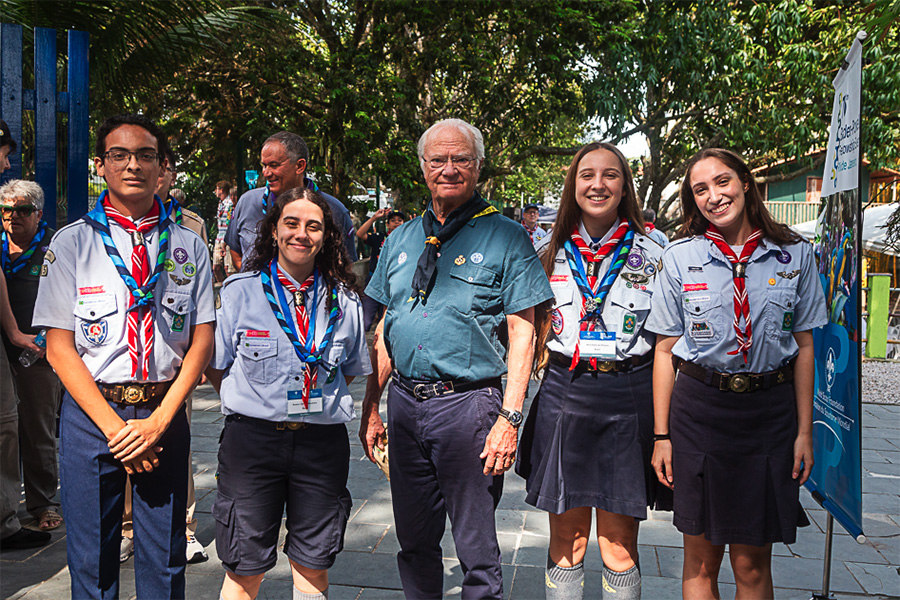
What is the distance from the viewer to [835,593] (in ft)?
12.2

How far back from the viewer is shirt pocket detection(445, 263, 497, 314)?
114 inches

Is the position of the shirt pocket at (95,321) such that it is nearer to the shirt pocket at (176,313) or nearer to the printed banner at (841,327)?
the shirt pocket at (176,313)

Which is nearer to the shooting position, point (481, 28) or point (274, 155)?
point (274, 155)

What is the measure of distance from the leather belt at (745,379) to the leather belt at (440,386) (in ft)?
2.66

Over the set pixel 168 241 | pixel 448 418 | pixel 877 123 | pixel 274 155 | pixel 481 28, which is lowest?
pixel 448 418

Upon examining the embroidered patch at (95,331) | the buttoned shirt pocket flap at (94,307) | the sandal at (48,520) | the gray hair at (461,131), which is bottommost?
the sandal at (48,520)

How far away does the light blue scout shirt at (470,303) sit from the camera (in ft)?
9.38

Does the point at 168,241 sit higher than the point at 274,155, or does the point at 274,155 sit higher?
the point at 274,155

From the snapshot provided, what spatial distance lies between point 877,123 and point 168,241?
527 inches

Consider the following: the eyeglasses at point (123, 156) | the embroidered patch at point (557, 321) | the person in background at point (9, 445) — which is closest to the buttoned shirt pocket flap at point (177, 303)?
the eyeglasses at point (123, 156)

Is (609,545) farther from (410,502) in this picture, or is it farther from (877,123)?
(877,123)

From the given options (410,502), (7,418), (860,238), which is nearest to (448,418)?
(410,502)

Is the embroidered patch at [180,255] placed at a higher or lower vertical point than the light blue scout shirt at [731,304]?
higher

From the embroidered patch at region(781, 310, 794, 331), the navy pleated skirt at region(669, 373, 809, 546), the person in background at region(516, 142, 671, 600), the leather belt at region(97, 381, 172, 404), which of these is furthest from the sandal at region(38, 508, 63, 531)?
the embroidered patch at region(781, 310, 794, 331)
